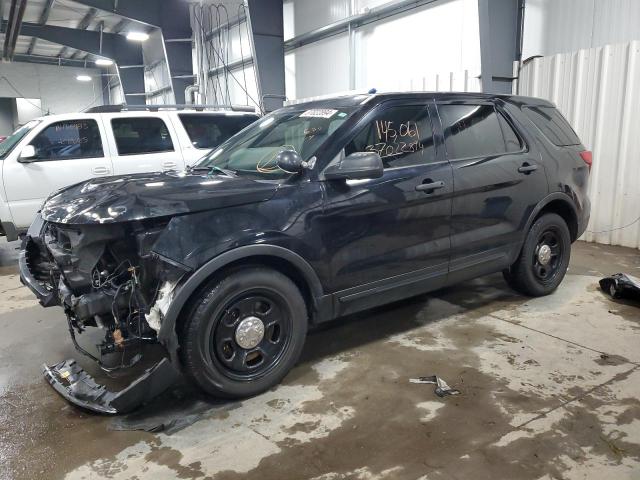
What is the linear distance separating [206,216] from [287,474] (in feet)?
4.51

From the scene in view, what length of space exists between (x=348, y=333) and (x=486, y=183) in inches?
62.9

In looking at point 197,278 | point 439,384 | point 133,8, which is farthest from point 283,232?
point 133,8

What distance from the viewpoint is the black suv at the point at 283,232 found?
8.91ft

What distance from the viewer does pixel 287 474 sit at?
2.37 metres

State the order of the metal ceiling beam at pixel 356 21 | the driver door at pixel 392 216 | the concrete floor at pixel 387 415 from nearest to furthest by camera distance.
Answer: the concrete floor at pixel 387 415, the driver door at pixel 392 216, the metal ceiling beam at pixel 356 21

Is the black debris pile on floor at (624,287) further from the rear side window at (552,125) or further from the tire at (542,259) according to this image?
the rear side window at (552,125)

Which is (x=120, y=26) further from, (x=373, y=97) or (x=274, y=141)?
(x=373, y=97)

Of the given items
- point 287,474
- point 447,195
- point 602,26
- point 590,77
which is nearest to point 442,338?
point 447,195

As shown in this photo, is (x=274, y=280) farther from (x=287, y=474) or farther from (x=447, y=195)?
(x=447, y=195)

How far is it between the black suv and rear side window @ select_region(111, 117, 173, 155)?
10.7ft

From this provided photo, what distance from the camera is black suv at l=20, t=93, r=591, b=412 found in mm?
2715

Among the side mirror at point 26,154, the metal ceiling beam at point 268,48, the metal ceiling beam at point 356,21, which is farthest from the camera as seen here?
the metal ceiling beam at point 268,48

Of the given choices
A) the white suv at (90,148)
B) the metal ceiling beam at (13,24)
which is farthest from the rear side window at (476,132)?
the metal ceiling beam at (13,24)

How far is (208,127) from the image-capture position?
289 inches
